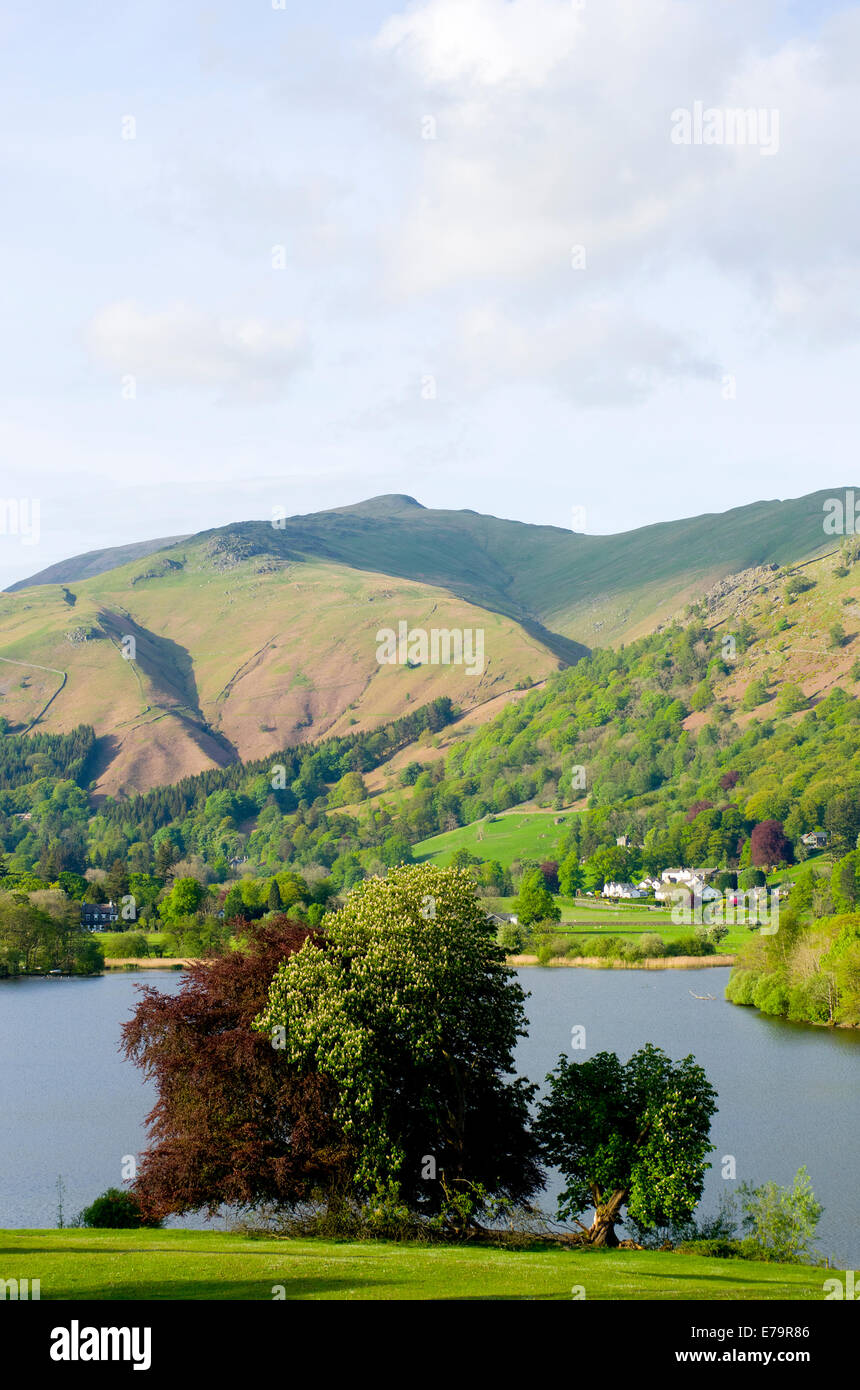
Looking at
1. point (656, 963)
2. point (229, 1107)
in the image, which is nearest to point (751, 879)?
point (656, 963)

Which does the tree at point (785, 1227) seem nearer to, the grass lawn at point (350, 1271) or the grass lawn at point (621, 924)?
the grass lawn at point (350, 1271)

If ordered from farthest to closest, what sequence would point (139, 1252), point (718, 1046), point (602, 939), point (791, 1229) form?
point (602, 939) < point (718, 1046) < point (791, 1229) < point (139, 1252)

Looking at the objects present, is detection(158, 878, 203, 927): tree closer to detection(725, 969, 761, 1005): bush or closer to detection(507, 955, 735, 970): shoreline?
detection(507, 955, 735, 970): shoreline

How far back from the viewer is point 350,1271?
23953mm

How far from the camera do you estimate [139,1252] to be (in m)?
26.7

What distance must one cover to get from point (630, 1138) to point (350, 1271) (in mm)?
15181

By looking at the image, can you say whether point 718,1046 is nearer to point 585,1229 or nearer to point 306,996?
point 585,1229

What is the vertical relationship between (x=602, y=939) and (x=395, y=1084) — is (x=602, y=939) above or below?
below

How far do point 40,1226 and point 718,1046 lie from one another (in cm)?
4987

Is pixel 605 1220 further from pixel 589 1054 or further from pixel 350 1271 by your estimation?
pixel 589 1054

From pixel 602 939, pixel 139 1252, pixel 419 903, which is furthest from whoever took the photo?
pixel 602 939

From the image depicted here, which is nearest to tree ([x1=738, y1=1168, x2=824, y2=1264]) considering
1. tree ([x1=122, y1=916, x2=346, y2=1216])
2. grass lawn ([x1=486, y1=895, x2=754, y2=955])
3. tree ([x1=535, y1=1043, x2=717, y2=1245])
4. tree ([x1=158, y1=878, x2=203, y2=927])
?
tree ([x1=535, y1=1043, x2=717, y2=1245])

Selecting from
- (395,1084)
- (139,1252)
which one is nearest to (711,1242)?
(395,1084)
